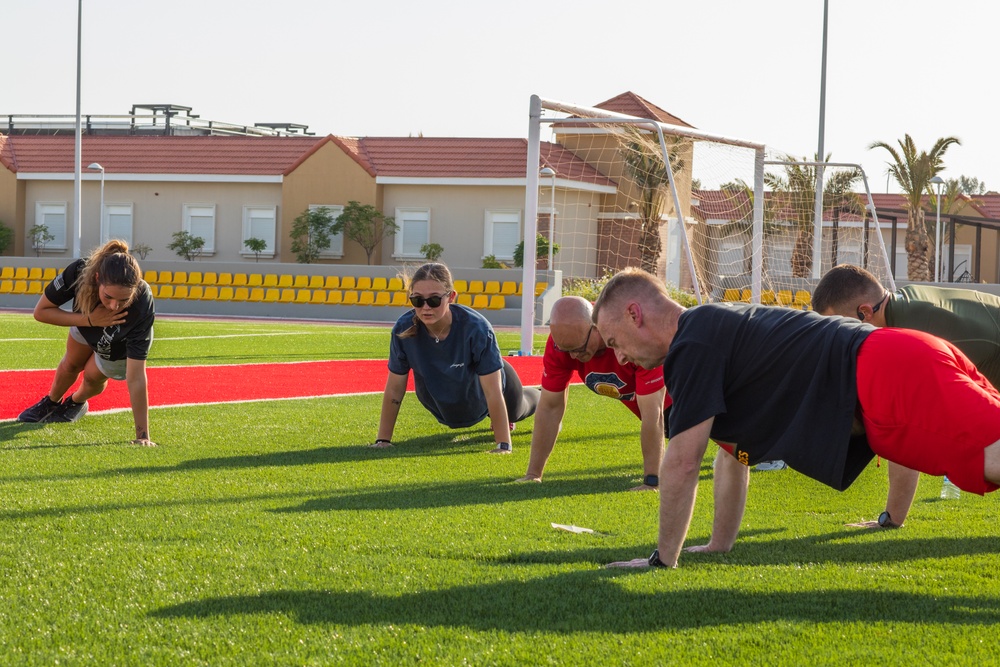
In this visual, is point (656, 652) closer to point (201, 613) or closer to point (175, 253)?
point (201, 613)

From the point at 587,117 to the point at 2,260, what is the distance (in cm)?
2703

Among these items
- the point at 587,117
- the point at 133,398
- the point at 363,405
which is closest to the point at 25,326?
the point at 587,117

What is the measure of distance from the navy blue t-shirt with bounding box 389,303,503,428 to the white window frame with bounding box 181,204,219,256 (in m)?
37.5

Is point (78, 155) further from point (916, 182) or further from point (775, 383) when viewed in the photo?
point (775, 383)

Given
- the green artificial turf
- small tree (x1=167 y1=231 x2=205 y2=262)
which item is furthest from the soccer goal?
small tree (x1=167 y1=231 x2=205 y2=262)

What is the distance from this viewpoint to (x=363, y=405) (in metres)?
11.4

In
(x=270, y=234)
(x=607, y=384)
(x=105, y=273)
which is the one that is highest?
(x=270, y=234)

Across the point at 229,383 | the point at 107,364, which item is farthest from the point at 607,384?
the point at 229,383

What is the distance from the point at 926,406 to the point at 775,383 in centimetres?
54

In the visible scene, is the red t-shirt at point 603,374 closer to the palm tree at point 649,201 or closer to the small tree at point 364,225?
the palm tree at point 649,201

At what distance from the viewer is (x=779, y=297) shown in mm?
21969

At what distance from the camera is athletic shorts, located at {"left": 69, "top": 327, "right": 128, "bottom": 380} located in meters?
8.64

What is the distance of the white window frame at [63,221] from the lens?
45.2 metres

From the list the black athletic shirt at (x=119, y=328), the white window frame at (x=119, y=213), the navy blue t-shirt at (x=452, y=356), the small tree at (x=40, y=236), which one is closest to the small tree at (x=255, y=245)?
the white window frame at (x=119, y=213)
